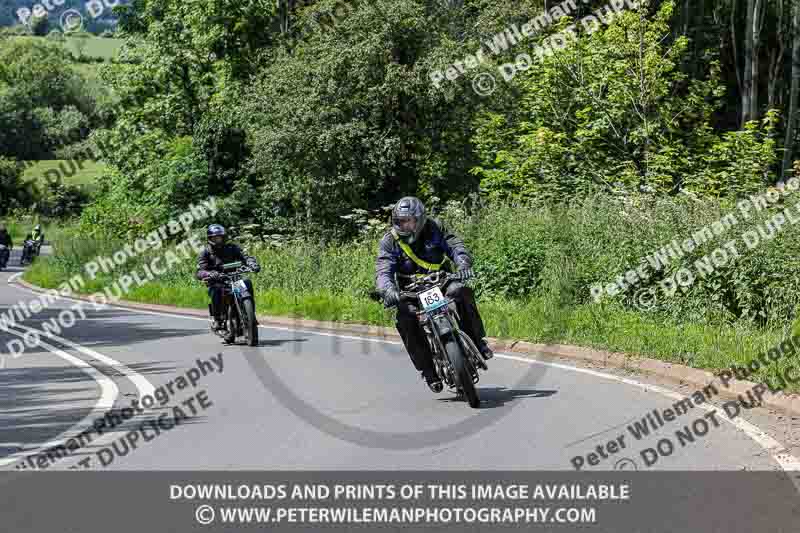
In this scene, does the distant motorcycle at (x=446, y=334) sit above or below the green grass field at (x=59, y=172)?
above

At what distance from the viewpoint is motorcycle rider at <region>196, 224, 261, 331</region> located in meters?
18.5

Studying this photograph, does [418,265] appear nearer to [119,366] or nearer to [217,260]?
[119,366]

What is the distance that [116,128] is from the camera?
54.5 m

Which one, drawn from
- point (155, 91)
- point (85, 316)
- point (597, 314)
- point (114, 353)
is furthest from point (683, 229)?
point (155, 91)

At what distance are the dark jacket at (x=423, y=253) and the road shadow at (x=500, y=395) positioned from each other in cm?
129

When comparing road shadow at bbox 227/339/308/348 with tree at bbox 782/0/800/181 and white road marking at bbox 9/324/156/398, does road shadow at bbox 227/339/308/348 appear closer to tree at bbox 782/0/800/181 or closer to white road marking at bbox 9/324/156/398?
white road marking at bbox 9/324/156/398

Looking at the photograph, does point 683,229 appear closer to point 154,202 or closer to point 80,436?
point 80,436

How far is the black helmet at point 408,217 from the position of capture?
425 inches

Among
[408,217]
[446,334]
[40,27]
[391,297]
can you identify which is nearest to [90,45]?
[40,27]

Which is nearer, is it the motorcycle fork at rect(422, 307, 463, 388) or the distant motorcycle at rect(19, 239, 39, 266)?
the motorcycle fork at rect(422, 307, 463, 388)

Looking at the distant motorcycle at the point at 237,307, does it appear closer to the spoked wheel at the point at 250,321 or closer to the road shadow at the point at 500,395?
the spoked wheel at the point at 250,321

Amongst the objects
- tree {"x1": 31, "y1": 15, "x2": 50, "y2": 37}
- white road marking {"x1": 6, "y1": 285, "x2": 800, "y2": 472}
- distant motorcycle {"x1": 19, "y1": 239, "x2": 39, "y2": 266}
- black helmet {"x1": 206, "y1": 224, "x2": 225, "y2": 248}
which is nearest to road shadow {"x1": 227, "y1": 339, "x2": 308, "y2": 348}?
white road marking {"x1": 6, "y1": 285, "x2": 800, "y2": 472}

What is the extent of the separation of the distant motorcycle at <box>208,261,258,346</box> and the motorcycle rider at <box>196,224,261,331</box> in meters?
0.09

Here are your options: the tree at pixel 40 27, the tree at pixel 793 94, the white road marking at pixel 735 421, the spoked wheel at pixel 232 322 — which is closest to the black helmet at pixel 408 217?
the white road marking at pixel 735 421
